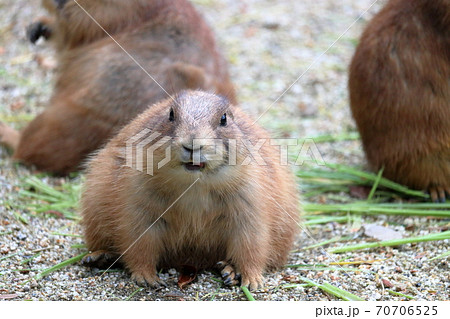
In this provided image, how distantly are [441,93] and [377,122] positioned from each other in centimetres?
62

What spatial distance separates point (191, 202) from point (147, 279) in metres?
0.57

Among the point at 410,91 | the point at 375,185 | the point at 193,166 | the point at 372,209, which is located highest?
the point at 410,91

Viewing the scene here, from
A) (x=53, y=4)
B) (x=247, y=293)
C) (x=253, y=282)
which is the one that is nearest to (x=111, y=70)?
(x=53, y=4)

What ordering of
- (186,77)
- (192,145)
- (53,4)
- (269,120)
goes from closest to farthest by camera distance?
(192,145), (186,77), (53,4), (269,120)

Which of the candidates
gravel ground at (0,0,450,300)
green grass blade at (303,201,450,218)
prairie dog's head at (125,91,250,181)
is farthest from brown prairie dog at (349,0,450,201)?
prairie dog's head at (125,91,250,181)

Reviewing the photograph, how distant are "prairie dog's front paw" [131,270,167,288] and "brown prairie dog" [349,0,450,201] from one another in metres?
2.94

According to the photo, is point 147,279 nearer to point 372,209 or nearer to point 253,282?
point 253,282

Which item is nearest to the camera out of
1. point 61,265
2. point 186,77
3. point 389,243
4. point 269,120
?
point 61,265

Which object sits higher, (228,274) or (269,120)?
(269,120)

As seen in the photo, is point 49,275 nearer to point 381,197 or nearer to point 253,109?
point 381,197

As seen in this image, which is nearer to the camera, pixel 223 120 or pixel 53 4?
pixel 223 120

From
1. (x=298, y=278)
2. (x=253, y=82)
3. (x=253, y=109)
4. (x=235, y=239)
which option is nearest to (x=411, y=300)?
(x=298, y=278)

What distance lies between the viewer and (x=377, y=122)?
262 inches

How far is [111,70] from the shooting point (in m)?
6.66
